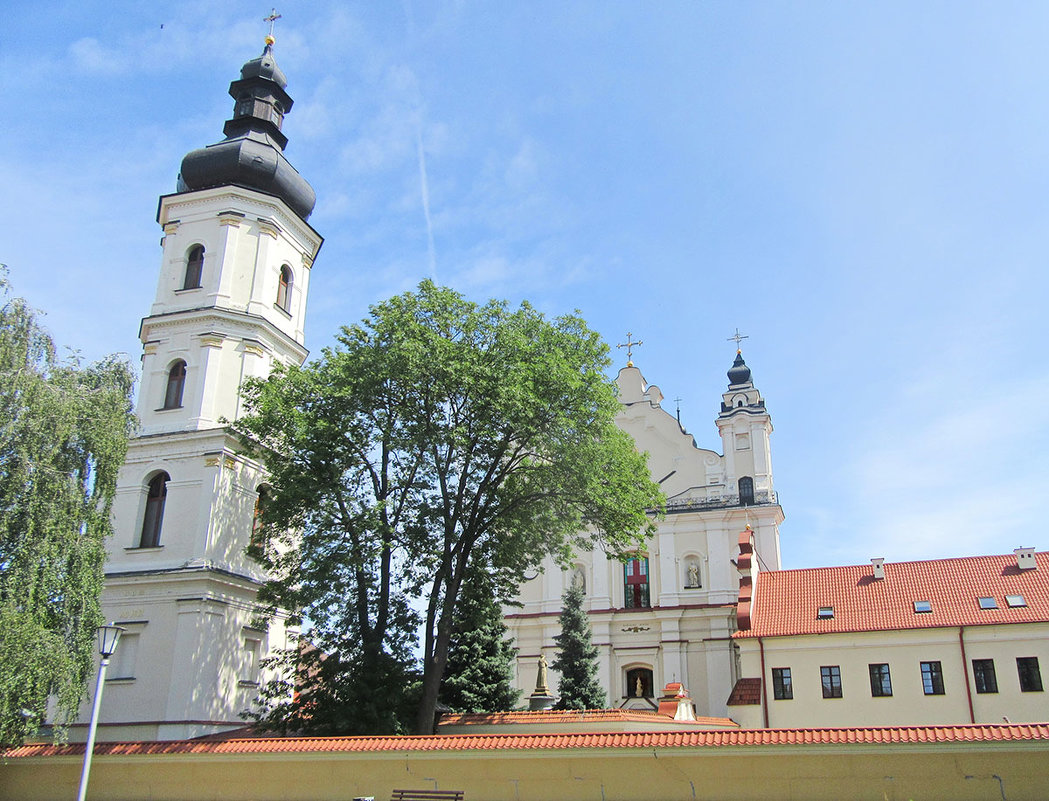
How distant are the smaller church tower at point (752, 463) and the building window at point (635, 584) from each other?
4.80 metres

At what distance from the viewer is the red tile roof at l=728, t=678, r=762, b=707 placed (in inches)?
1100

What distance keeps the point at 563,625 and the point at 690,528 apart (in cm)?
821

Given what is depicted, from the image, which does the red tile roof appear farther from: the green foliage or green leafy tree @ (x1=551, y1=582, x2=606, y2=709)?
the green foliage

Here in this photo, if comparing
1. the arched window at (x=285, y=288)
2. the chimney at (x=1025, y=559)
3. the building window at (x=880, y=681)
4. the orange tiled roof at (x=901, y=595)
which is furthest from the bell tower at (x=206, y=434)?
the chimney at (x=1025, y=559)

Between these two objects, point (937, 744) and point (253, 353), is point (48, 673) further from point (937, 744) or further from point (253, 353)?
point (937, 744)

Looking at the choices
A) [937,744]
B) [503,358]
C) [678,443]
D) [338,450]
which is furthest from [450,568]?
[678,443]

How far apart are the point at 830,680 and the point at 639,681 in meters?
10.2

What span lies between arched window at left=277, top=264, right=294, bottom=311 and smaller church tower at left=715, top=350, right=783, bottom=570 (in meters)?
20.8

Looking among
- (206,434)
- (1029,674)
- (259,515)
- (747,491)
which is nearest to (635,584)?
(747,491)

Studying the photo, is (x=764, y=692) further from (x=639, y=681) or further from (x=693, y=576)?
(x=693, y=576)

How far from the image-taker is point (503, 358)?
21453 mm

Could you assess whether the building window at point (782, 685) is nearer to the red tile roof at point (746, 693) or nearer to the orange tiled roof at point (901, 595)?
the red tile roof at point (746, 693)

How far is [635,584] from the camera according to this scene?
38.3 m

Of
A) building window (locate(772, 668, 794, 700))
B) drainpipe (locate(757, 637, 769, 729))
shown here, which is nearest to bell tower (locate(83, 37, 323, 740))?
drainpipe (locate(757, 637, 769, 729))
